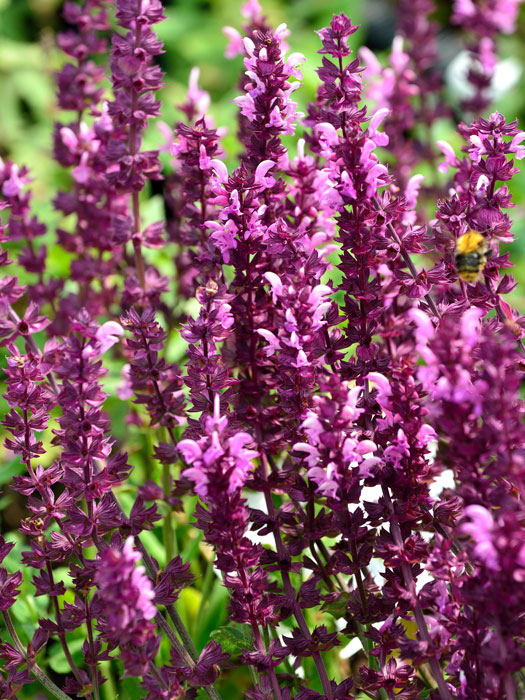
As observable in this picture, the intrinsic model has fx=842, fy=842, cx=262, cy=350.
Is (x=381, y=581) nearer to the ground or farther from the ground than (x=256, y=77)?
nearer to the ground

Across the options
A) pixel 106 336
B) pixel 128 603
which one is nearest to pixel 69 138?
pixel 106 336

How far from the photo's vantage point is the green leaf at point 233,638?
2.11 m

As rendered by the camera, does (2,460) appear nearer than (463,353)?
No

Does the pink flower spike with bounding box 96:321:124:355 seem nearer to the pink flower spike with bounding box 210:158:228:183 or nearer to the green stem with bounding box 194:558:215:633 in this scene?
the pink flower spike with bounding box 210:158:228:183

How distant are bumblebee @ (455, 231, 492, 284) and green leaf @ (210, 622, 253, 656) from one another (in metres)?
1.04

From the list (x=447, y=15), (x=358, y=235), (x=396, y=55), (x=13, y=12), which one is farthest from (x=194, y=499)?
(x=447, y=15)

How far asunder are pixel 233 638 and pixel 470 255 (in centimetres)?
113

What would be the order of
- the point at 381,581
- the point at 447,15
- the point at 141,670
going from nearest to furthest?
1. the point at 141,670
2. the point at 381,581
3. the point at 447,15

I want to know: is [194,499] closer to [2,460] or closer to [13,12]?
[2,460]

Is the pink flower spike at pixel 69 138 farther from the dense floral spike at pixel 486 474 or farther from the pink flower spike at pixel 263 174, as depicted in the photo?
the dense floral spike at pixel 486 474

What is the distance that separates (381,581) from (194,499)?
32.2 inches

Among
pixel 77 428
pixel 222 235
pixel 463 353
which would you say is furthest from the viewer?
pixel 222 235

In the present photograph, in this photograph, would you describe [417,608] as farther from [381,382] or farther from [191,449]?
[191,449]

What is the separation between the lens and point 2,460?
373cm
